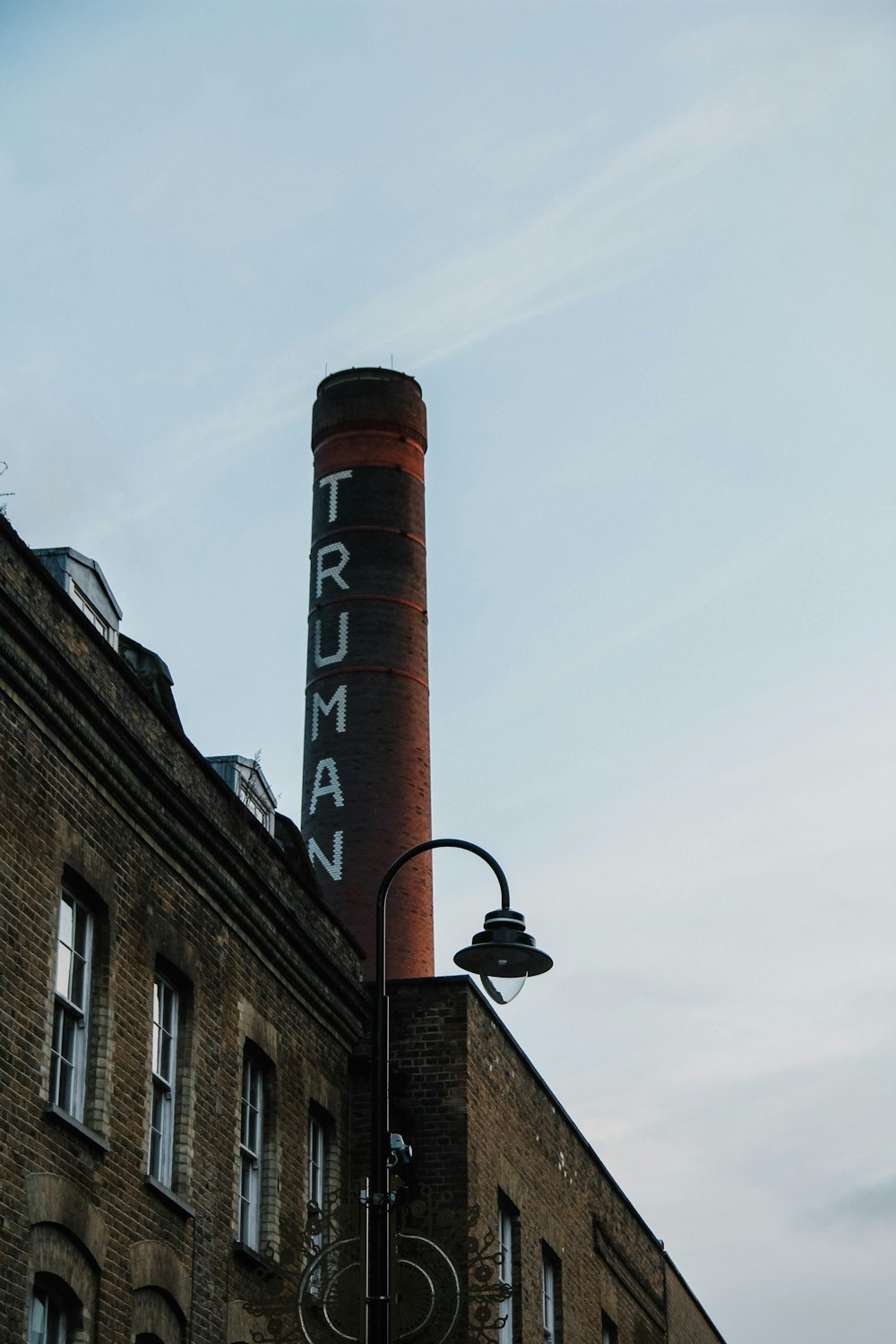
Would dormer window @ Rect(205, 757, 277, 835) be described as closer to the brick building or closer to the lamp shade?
the brick building

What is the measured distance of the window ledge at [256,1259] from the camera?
18.1 meters

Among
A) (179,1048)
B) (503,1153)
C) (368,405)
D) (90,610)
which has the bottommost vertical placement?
(179,1048)

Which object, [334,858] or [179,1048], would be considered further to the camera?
[334,858]

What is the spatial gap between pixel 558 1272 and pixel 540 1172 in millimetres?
1425

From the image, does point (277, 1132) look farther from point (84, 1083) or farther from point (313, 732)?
point (313, 732)

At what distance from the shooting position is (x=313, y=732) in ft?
127

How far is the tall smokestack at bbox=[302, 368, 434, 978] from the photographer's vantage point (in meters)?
37.0

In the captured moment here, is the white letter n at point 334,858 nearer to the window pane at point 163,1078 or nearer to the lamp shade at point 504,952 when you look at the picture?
the window pane at point 163,1078

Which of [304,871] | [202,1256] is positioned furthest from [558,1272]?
[202,1256]

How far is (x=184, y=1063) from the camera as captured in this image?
17516 millimetres

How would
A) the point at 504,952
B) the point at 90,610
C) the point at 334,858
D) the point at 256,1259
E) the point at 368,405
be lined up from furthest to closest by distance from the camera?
the point at 368,405 → the point at 334,858 → the point at 90,610 → the point at 256,1259 → the point at 504,952

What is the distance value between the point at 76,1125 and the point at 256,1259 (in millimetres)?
4273

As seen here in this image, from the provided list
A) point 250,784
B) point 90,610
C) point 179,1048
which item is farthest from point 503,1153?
point 90,610

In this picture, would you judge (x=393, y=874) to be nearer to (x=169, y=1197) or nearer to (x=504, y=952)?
(x=504, y=952)
